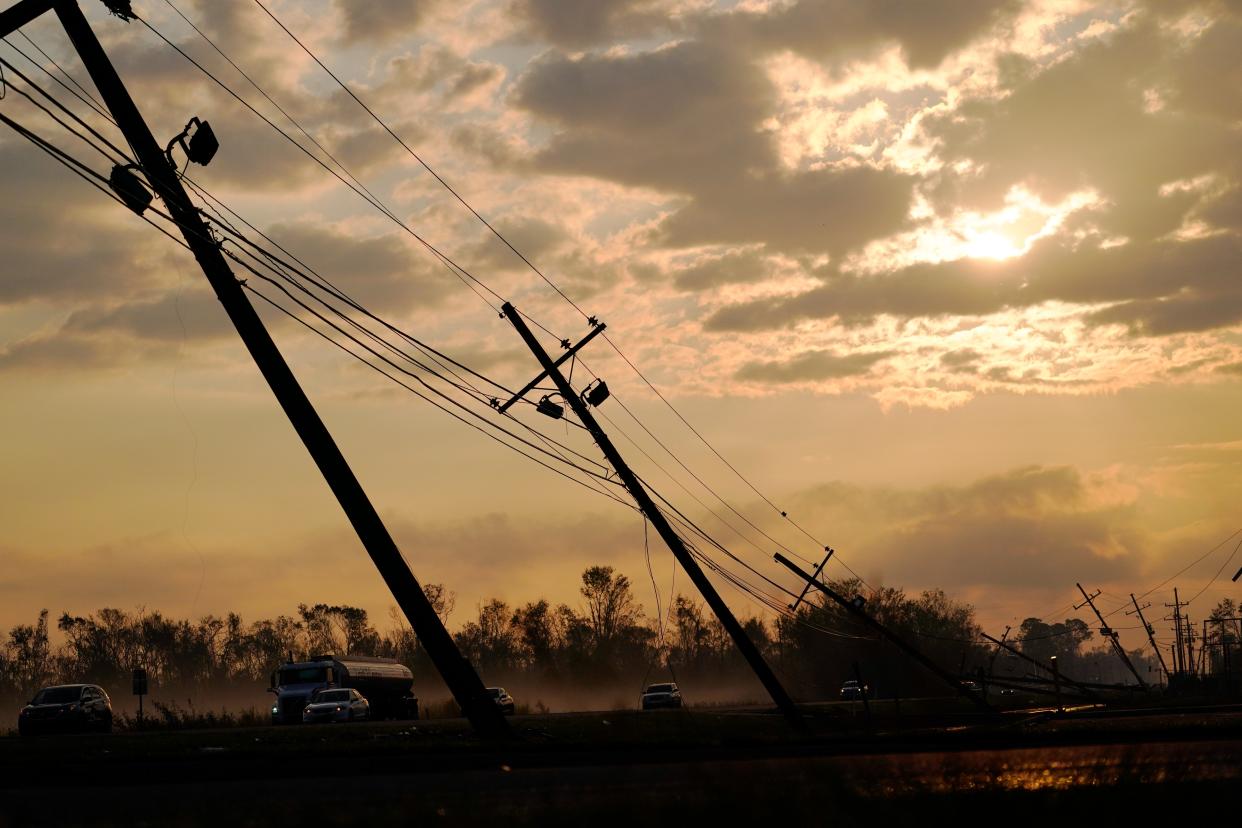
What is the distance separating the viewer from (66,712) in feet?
153

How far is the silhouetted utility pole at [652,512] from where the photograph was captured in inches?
1513

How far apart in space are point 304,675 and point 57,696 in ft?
38.7

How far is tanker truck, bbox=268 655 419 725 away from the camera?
2189 inches

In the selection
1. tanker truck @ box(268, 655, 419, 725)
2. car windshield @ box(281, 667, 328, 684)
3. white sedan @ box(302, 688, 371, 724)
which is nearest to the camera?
white sedan @ box(302, 688, 371, 724)

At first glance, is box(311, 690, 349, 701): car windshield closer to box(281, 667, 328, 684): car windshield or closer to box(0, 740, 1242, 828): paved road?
box(281, 667, 328, 684): car windshield

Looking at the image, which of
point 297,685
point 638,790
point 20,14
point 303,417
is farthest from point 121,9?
point 297,685

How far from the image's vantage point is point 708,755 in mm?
19969

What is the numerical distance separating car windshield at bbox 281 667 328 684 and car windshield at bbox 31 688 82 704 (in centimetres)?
1072

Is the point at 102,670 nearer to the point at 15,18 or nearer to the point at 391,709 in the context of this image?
the point at 391,709

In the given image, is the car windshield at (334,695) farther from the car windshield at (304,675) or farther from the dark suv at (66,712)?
the dark suv at (66,712)

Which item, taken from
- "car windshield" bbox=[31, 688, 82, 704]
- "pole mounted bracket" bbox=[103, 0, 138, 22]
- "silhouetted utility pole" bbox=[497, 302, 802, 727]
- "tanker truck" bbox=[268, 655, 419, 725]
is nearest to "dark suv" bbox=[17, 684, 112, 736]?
"car windshield" bbox=[31, 688, 82, 704]

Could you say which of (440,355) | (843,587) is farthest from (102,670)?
(440,355)

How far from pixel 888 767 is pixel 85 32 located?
18750mm

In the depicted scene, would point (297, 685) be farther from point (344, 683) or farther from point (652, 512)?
point (652, 512)
